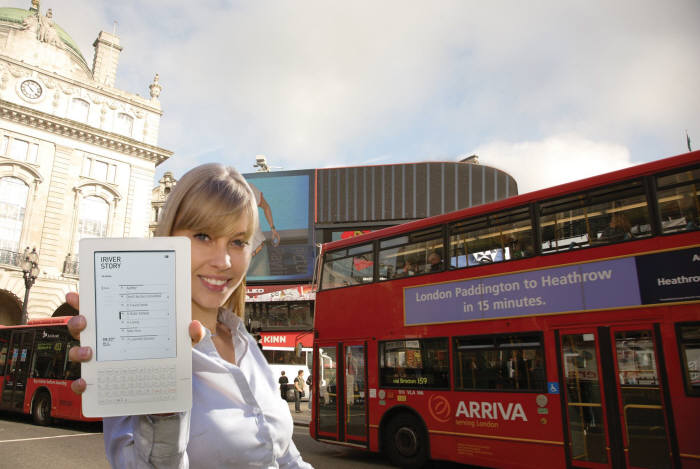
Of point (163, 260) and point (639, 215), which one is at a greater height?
point (639, 215)

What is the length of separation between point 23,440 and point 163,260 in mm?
12145

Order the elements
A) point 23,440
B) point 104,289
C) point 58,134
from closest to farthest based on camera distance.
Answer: point 104,289
point 23,440
point 58,134

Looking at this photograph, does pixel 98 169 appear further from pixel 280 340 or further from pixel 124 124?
pixel 280 340

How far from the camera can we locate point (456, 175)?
3469cm

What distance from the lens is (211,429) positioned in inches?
59.1

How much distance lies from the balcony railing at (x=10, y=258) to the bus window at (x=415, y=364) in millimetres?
25354

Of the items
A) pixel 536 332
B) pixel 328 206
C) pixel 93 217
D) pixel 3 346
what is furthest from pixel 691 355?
pixel 93 217

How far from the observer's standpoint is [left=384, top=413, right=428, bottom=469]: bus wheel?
8.44 metres

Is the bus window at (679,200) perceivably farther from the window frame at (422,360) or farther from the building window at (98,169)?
the building window at (98,169)

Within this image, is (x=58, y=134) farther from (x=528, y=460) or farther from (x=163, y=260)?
(x=163, y=260)

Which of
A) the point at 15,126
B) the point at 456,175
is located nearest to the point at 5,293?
the point at 15,126

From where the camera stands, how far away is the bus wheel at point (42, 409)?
1383cm

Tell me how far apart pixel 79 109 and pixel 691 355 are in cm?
3396

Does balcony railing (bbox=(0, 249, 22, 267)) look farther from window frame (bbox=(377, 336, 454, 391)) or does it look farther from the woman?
the woman
